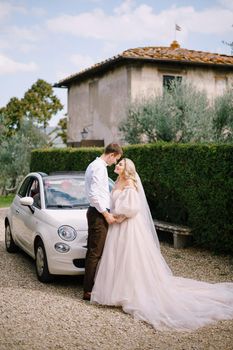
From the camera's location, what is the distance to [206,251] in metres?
9.99

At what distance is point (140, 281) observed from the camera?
6.07 m

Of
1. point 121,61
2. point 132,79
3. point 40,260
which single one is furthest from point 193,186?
point 121,61

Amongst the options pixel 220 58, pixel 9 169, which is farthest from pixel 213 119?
pixel 9 169

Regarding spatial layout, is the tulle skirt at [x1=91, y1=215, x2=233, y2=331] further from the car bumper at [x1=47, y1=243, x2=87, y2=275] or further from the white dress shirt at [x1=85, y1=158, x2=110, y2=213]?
the car bumper at [x1=47, y1=243, x2=87, y2=275]

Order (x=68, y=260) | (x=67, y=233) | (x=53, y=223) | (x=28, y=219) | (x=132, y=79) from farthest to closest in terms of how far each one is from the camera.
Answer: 1. (x=132, y=79)
2. (x=28, y=219)
3. (x=53, y=223)
4. (x=67, y=233)
5. (x=68, y=260)

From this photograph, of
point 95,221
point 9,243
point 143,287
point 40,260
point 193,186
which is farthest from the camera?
point 193,186

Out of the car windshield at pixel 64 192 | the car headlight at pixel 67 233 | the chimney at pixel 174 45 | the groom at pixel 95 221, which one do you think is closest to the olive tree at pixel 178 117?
the chimney at pixel 174 45

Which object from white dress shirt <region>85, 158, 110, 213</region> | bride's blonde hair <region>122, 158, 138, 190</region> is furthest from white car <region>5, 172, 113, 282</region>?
bride's blonde hair <region>122, 158, 138, 190</region>

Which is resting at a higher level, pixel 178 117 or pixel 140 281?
pixel 178 117

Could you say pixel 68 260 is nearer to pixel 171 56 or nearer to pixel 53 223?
pixel 53 223

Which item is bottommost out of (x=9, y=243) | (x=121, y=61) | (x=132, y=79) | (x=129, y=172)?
(x=9, y=243)

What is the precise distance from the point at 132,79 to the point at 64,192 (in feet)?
43.7

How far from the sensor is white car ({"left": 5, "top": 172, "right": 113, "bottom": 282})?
686 centimetres

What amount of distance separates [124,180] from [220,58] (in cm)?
1747
